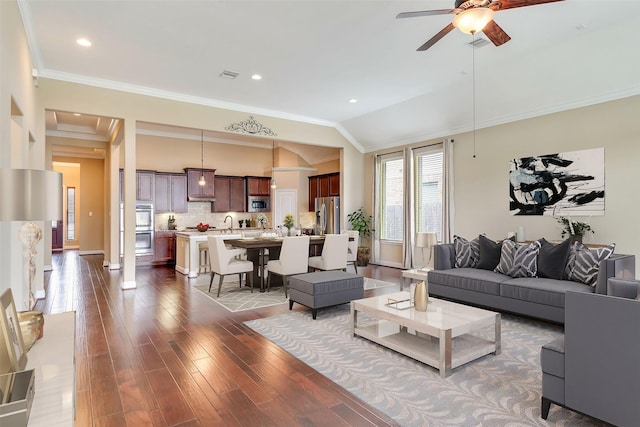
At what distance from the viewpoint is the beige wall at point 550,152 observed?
4.96 m

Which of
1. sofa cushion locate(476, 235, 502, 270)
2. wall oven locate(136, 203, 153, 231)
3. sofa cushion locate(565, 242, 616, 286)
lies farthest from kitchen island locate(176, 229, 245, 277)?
sofa cushion locate(565, 242, 616, 286)

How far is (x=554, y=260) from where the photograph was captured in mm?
4324

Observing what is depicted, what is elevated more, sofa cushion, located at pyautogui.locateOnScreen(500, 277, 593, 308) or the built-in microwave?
the built-in microwave

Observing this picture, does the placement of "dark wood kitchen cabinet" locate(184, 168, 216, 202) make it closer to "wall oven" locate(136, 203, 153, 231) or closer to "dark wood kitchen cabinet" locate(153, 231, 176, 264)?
"wall oven" locate(136, 203, 153, 231)

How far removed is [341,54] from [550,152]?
148 inches

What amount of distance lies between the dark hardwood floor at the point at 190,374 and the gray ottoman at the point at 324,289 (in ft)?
1.41

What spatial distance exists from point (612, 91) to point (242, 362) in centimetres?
601

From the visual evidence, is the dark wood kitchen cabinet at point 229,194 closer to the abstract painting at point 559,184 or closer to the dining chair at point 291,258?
the dining chair at point 291,258

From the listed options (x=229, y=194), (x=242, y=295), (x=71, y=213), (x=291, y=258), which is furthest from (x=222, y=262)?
(x=71, y=213)

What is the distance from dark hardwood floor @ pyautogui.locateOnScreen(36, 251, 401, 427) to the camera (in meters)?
2.31

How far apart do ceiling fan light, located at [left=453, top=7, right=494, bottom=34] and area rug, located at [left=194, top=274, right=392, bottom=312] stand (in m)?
4.01

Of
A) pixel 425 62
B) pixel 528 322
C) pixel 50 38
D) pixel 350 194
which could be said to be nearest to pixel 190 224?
pixel 350 194

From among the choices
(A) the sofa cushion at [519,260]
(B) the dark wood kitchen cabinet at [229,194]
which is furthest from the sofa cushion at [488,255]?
(B) the dark wood kitchen cabinet at [229,194]

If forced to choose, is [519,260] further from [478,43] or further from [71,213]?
[71,213]
